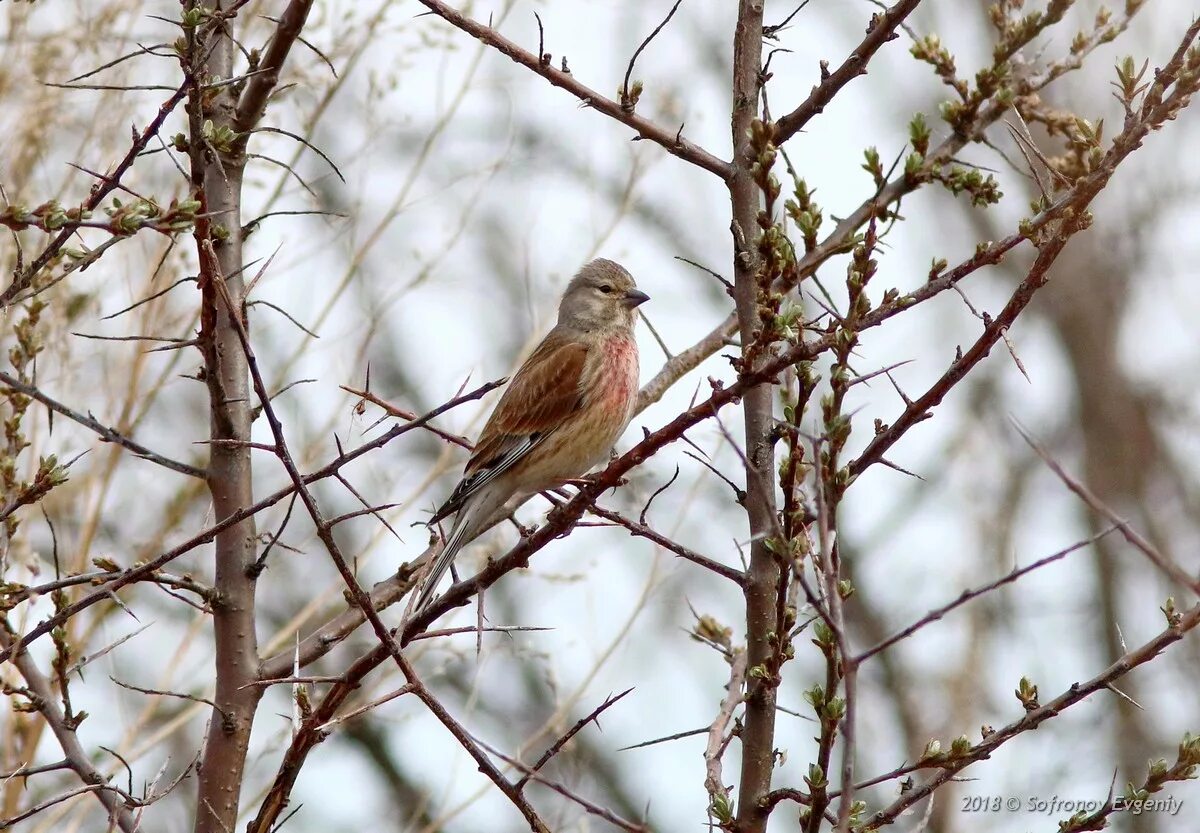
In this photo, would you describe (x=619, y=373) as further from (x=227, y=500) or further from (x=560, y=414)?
(x=227, y=500)

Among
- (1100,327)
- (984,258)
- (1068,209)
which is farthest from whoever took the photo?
(1100,327)

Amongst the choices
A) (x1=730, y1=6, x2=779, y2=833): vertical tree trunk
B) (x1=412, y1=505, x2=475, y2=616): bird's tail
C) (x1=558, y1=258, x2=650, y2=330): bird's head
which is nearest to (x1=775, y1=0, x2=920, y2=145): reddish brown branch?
(x1=730, y1=6, x2=779, y2=833): vertical tree trunk

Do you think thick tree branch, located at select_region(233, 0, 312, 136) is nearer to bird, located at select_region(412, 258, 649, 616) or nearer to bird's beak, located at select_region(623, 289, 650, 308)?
bird, located at select_region(412, 258, 649, 616)

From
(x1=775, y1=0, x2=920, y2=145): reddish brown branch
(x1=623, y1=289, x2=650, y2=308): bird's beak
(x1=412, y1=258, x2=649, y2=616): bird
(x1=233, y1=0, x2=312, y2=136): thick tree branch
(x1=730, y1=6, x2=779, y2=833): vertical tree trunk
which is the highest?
(x1=623, y1=289, x2=650, y2=308): bird's beak

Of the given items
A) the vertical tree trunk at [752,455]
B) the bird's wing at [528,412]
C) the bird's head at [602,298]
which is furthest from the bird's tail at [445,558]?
the bird's head at [602,298]

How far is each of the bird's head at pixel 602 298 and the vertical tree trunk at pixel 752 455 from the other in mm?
3007

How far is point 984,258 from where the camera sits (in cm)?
312

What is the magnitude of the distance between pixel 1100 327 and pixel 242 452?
12718 mm

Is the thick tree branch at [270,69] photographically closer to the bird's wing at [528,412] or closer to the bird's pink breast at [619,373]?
the bird's wing at [528,412]

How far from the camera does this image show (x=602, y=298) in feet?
23.0

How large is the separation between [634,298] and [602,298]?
174 mm

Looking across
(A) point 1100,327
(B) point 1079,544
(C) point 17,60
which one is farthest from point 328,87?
(A) point 1100,327

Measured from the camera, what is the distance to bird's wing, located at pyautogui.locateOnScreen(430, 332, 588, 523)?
6.05 metres

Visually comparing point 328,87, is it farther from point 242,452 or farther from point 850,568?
point 850,568
